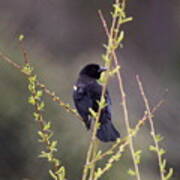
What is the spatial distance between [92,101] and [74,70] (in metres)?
8.69

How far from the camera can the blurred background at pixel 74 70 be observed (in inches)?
451

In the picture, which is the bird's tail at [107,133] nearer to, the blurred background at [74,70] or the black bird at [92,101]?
the black bird at [92,101]

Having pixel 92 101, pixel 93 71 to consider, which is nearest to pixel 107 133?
pixel 92 101

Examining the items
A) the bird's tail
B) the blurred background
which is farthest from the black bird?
the blurred background

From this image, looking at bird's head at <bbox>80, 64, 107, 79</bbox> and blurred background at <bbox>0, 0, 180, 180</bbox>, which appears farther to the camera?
blurred background at <bbox>0, 0, 180, 180</bbox>

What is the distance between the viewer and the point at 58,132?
37.8 ft

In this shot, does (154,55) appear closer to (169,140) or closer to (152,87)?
(152,87)

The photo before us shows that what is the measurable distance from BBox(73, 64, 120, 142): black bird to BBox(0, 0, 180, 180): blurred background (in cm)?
510

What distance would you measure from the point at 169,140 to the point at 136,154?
384 inches

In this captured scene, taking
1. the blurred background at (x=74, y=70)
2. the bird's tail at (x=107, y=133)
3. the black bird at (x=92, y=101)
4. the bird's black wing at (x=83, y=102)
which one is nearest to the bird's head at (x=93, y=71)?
the black bird at (x=92, y=101)

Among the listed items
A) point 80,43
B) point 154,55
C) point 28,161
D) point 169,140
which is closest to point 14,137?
point 28,161

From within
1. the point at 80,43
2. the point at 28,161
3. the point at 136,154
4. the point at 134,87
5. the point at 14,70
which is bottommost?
the point at 136,154

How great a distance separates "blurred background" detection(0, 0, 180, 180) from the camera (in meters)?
11.5

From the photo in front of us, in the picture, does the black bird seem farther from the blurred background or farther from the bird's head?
the blurred background
